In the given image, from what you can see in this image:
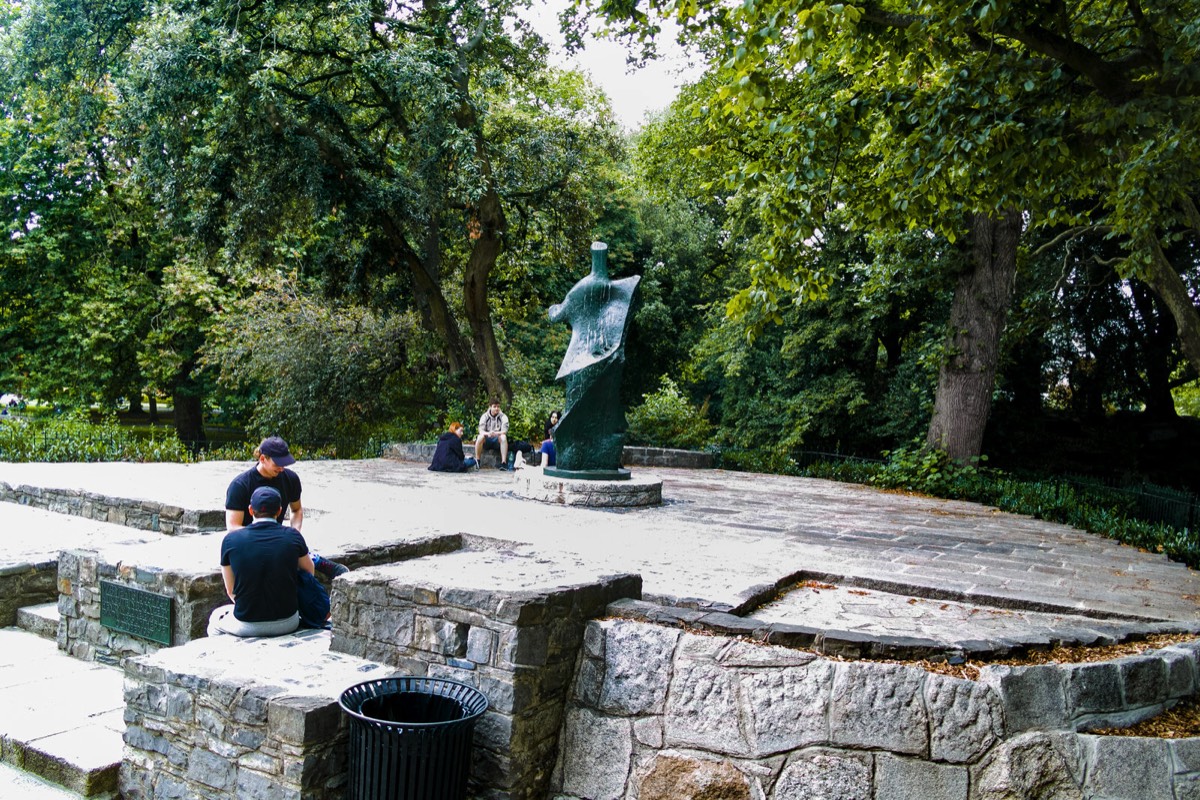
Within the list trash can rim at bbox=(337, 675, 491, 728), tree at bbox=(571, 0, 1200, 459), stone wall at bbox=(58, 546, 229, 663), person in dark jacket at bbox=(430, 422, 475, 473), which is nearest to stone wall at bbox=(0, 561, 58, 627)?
stone wall at bbox=(58, 546, 229, 663)

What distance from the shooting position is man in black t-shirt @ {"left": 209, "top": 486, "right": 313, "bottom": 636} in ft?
16.2

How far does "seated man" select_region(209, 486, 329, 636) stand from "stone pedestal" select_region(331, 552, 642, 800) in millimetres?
389

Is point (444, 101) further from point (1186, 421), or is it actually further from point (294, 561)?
point (1186, 421)

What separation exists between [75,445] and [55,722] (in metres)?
10.1

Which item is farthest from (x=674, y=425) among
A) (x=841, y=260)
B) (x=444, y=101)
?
(x=444, y=101)

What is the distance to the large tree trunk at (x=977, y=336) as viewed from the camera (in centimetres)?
1348

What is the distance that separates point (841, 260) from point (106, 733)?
49.0 ft

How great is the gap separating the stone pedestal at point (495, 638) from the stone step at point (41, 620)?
3151 millimetres

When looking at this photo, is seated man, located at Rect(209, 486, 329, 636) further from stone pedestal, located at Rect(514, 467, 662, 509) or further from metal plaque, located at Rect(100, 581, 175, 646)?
stone pedestal, located at Rect(514, 467, 662, 509)

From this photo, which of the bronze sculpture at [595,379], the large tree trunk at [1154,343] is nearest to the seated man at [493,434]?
the bronze sculpture at [595,379]

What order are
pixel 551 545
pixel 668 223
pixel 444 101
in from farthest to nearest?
1. pixel 668 223
2. pixel 444 101
3. pixel 551 545

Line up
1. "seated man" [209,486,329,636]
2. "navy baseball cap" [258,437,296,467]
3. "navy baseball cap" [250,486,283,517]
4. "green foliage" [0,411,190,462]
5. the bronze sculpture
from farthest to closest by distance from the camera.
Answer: "green foliage" [0,411,190,462] → the bronze sculpture → "navy baseball cap" [258,437,296,467] → "navy baseball cap" [250,486,283,517] → "seated man" [209,486,329,636]

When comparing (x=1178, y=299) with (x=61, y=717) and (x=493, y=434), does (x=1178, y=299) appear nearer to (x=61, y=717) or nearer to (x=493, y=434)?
(x=493, y=434)

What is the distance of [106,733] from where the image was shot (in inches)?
198
